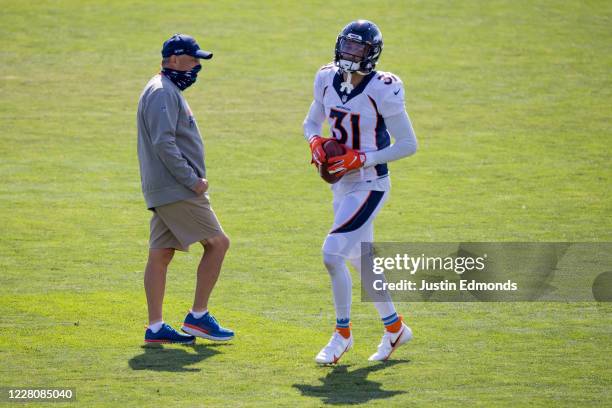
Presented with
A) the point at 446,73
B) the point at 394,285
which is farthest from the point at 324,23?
the point at 394,285

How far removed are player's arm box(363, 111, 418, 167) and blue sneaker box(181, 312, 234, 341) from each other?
1620mm

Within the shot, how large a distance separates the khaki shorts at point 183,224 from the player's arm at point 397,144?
1289 millimetres

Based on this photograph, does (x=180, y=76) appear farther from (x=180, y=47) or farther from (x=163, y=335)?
(x=163, y=335)

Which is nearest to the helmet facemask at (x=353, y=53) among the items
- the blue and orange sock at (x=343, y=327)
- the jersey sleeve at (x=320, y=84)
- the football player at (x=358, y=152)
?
the football player at (x=358, y=152)

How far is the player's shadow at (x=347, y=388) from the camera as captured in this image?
6211mm

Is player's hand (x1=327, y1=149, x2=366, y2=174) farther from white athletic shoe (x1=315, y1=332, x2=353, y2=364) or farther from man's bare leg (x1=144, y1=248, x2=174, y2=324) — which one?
man's bare leg (x1=144, y1=248, x2=174, y2=324)

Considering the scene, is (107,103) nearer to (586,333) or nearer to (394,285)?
(394,285)

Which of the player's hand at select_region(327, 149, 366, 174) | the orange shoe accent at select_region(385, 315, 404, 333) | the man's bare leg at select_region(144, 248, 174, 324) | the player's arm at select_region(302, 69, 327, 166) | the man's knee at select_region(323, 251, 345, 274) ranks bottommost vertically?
the orange shoe accent at select_region(385, 315, 404, 333)

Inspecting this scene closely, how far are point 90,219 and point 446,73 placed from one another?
865 centimetres

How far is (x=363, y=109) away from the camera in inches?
276

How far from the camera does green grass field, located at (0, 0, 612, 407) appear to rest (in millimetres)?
6691

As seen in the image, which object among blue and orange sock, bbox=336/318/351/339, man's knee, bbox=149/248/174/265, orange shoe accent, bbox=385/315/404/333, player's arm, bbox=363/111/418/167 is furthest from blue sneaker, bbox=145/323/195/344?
player's arm, bbox=363/111/418/167

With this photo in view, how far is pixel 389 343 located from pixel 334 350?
1.31 ft

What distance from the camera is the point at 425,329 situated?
779 centimetres
